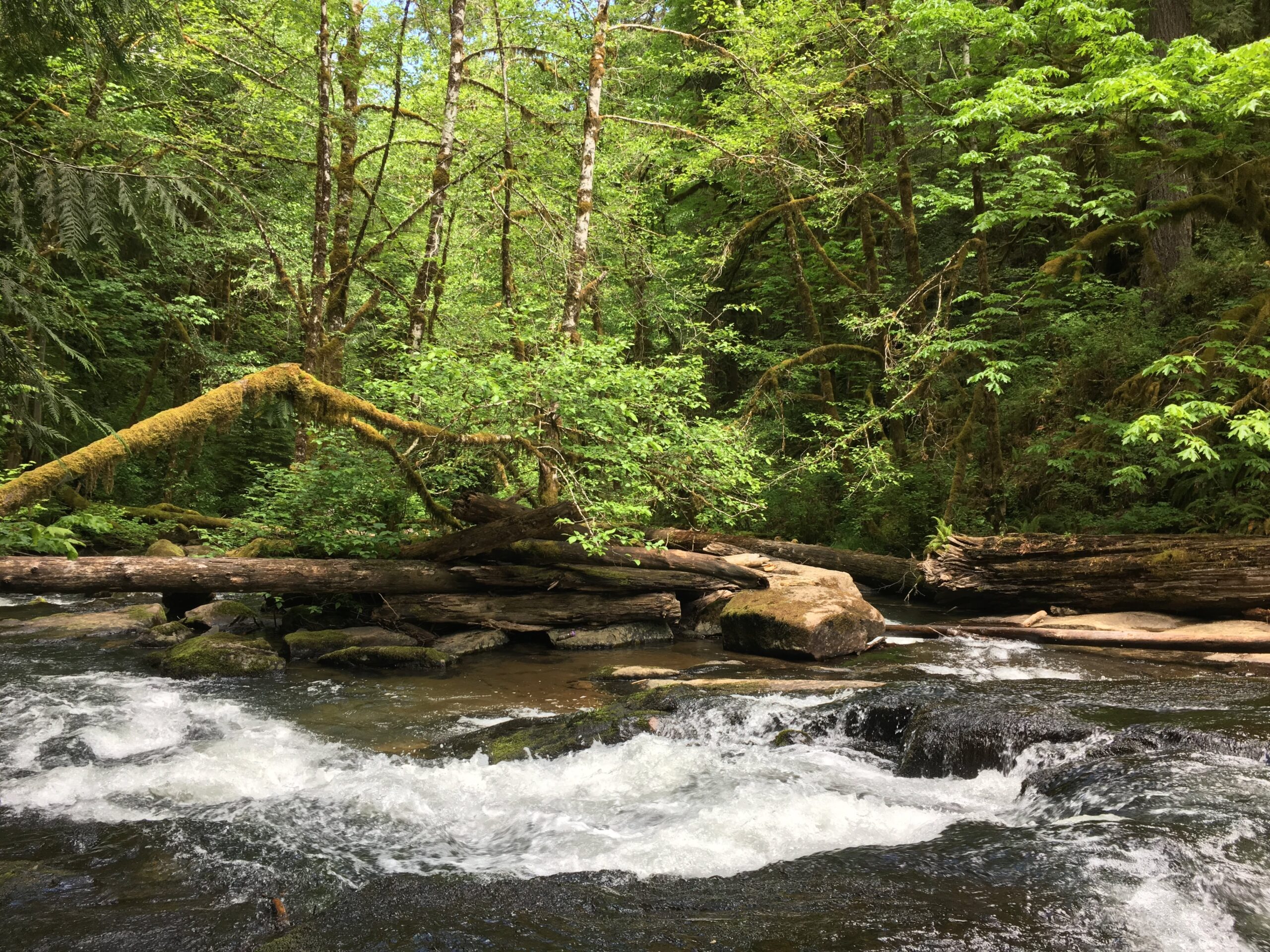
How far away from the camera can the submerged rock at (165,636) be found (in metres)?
9.59

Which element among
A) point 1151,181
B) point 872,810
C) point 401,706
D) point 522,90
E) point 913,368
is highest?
point 522,90

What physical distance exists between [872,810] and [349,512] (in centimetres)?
788

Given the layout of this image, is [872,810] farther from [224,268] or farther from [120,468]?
[120,468]

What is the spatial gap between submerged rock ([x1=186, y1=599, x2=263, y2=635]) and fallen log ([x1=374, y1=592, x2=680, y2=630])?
2.17 metres

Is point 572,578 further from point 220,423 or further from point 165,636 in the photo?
point 165,636

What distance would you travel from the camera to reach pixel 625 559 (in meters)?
10.8

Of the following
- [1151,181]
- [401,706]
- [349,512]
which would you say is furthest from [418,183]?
[1151,181]

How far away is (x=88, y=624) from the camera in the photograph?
10.3 meters

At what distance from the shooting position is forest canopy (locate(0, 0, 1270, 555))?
878cm

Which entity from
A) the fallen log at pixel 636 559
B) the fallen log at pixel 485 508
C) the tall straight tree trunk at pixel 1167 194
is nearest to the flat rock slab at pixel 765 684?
the fallen log at pixel 636 559

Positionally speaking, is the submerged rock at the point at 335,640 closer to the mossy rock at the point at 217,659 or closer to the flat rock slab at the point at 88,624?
the mossy rock at the point at 217,659

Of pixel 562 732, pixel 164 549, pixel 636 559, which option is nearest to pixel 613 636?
pixel 636 559

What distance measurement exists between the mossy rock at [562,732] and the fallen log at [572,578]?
3.61 m

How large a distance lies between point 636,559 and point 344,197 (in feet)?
24.6
